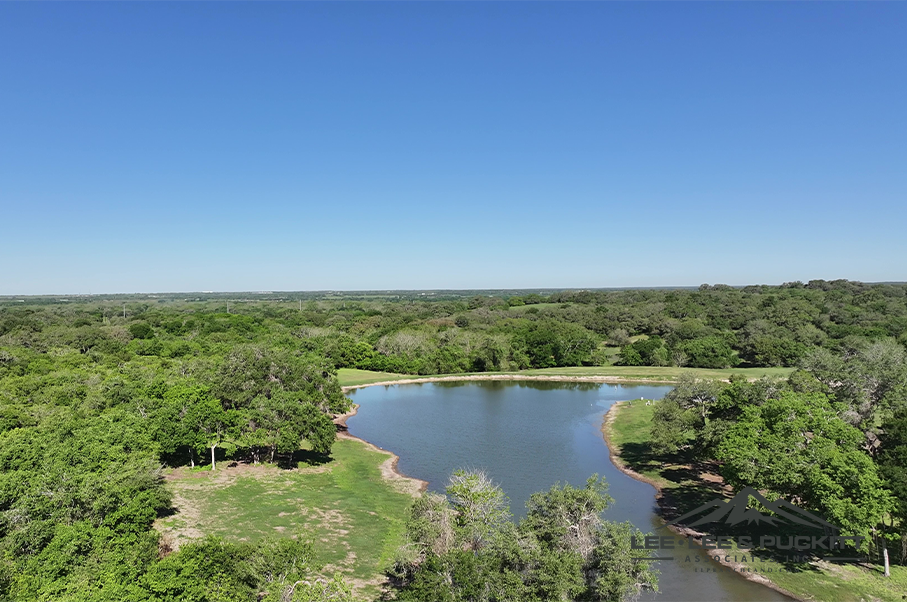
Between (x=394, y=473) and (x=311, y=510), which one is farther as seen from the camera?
(x=394, y=473)

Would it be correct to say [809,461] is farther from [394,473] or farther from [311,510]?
[311,510]

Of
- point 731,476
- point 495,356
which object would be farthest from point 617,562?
point 495,356

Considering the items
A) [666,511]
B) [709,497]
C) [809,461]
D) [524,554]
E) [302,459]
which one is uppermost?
[809,461]

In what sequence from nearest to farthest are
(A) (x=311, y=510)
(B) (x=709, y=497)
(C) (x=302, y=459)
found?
1. (A) (x=311, y=510)
2. (B) (x=709, y=497)
3. (C) (x=302, y=459)

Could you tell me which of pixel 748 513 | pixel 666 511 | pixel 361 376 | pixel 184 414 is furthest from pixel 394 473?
pixel 361 376

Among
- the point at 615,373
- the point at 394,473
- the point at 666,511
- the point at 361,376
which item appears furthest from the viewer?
the point at 615,373

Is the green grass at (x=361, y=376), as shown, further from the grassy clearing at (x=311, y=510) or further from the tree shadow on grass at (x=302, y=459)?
the grassy clearing at (x=311, y=510)

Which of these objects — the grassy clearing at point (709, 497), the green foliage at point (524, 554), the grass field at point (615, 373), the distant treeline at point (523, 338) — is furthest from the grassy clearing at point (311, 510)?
the grass field at point (615, 373)

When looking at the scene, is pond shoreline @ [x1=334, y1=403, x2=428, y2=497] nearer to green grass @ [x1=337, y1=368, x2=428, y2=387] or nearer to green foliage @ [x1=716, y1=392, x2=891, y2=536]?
green foliage @ [x1=716, y1=392, x2=891, y2=536]
